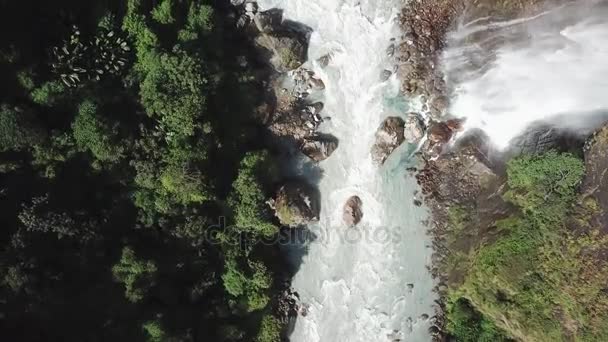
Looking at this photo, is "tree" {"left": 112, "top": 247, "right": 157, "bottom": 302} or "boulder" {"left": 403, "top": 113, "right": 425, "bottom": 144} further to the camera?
"boulder" {"left": 403, "top": 113, "right": 425, "bottom": 144}

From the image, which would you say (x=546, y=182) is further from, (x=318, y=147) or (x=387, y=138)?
(x=318, y=147)

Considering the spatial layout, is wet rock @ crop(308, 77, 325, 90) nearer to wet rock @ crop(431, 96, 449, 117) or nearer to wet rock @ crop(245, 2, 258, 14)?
wet rock @ crop(245, 2, 258, 14)

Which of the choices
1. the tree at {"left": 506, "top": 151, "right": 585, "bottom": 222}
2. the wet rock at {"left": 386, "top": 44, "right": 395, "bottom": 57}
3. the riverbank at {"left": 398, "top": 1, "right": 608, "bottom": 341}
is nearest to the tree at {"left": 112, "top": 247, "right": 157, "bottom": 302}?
the riverbank at {"left": 398, "top": 1, "right": 608, "bottom": 341}

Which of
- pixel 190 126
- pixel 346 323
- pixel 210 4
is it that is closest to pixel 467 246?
pixel 346 323

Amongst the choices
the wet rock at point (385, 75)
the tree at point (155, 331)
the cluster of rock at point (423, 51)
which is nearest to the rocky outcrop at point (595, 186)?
the cluster of rock at point (423, 51)

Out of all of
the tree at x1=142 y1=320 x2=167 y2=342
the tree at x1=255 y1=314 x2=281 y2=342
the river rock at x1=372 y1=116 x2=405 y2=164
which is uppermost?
the river rock at x1=372 y1=116 x2=405 y2=164
